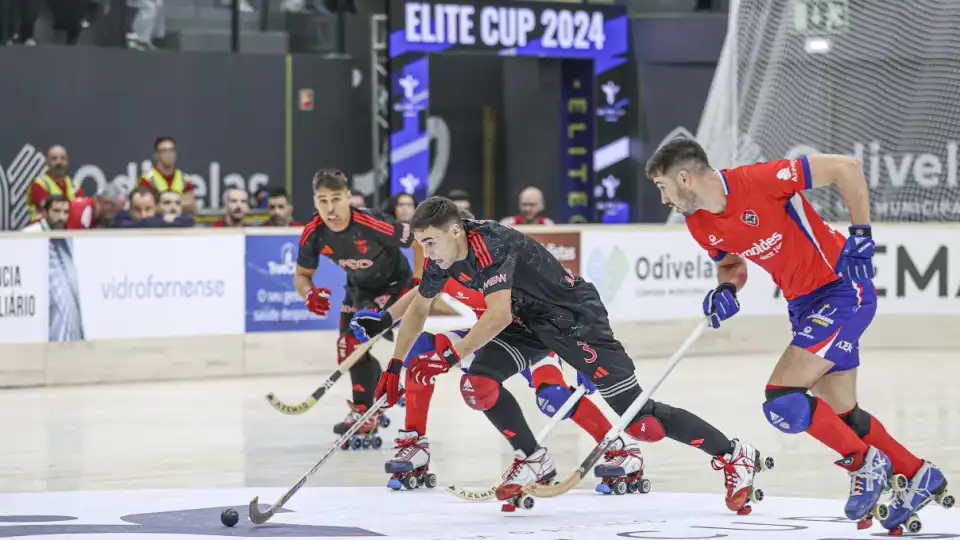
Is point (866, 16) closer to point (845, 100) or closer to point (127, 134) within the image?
point (845, 100)

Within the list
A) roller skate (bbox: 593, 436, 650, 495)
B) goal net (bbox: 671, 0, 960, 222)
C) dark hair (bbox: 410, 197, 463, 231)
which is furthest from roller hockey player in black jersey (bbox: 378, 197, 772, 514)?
goal net (bbox: 671, 0, 960, 222)

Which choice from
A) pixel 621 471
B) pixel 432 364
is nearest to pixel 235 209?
pixel 621 471

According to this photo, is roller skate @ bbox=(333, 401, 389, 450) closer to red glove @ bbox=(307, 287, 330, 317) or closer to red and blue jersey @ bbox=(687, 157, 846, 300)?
red glove @ bbox=(307, 287, 330, 317)

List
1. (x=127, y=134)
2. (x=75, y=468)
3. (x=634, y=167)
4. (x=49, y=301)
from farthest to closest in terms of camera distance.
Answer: (x=634, y=167), (x=127, y=134), (x=49, y=301), (x=75, y=468)

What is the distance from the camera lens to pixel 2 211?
12.7m

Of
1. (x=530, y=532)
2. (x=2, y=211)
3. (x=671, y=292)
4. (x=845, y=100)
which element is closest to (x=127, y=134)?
(x=2, y=211)

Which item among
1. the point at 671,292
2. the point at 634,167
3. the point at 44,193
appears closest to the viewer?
the point at 44,193

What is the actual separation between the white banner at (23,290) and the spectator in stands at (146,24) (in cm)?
357

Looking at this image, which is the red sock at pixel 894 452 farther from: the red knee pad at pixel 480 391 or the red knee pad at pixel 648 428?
the red knee pad at pixel 480 391

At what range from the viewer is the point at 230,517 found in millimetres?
5711

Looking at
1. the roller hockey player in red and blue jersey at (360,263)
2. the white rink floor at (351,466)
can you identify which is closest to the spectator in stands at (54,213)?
the white rink floor at (351,466)

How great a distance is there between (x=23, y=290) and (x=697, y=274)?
5.29 metres

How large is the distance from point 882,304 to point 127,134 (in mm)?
6522

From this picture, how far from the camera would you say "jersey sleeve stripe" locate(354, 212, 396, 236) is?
8023mm
